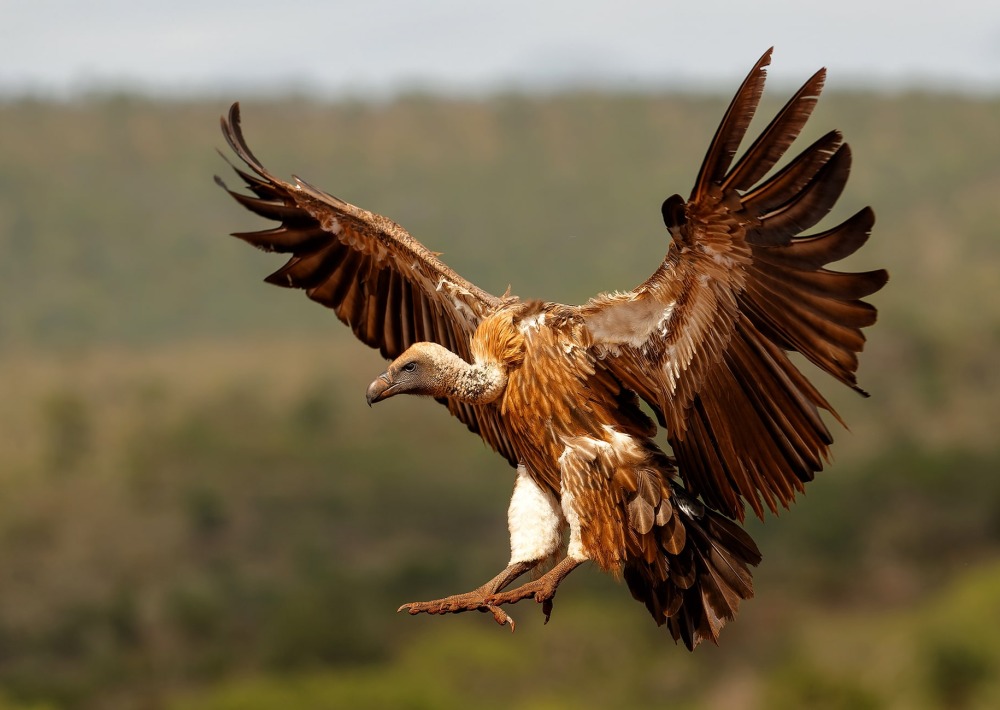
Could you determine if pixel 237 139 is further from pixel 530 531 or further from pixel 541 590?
pixel 541 590

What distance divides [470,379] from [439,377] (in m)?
0.19

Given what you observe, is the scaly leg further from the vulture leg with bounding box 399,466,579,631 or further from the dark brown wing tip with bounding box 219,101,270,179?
the dark brown wing tip with bounding box 219,101,270,179

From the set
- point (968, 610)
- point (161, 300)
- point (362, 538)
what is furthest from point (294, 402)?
point (968, 610)

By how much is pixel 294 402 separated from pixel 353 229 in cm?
9333

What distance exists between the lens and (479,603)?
357 inches

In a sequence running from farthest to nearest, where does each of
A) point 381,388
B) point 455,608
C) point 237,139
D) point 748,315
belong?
1. point 237,139
2. point 381,388
3. point 455,608
4. point 748,315

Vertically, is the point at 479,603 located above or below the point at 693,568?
below

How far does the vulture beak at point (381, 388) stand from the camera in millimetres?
9289

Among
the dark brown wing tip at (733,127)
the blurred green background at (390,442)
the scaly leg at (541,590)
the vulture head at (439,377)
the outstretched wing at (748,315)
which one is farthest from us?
the blurred green background at (390,442)

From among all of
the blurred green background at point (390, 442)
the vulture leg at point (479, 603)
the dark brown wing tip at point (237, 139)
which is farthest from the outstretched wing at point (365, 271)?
the blurred green background at point (390, 442)

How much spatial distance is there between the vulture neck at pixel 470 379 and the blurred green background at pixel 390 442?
205 feet

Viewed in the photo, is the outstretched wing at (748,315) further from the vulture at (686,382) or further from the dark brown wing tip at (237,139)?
the dark brown wing tip at (237,139)

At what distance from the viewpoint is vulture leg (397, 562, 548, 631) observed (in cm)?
878

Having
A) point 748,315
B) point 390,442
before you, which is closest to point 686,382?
point 748,315
